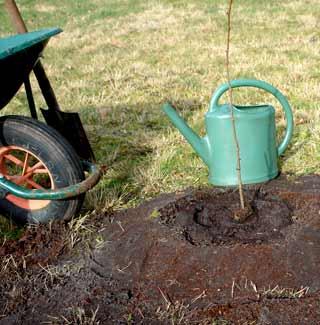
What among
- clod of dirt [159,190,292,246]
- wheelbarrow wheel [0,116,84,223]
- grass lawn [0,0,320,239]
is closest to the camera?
clod of dirt [159,190,292,246]

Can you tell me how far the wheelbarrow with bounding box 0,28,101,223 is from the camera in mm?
2426

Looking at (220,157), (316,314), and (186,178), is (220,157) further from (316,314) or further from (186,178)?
(316,314)

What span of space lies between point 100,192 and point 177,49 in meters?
4.83

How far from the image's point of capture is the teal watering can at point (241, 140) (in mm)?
2834

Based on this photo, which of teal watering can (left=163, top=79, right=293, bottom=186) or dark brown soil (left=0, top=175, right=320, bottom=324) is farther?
teal watering can (left=163, top=79, right=293, bottom=186)

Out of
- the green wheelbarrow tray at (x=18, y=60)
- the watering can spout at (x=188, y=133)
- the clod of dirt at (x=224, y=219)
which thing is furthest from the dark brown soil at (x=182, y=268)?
the green wheelbarrow tray at (x=18, y=60)

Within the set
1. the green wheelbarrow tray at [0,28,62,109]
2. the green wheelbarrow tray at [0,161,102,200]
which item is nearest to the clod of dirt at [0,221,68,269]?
the green wheelbarrow tray at [0,161,102,200]

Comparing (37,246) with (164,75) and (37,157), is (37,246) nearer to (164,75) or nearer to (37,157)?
(37,157)

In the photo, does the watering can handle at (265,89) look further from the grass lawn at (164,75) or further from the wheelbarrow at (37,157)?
the wheelbarrow at (37,157)

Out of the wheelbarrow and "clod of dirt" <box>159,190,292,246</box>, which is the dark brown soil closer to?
"clod of dirt" <box>159,190,292,246</box>

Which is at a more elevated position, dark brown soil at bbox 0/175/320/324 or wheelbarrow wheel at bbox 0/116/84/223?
wheelbarrow wheel at bbox 0/116/84/223

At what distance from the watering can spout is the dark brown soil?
329 mm

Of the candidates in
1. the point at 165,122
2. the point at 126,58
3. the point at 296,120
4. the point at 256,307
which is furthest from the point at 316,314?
the point at 126,58

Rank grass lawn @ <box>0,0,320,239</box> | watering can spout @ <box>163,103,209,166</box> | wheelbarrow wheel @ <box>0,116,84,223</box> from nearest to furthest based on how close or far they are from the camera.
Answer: wheelbarrow wheel @ <box>0,116,84,223</box> → watering can spout @ <box>163,103,209,166</box> → grass lawn @ <box>0,0,320,239</box>
